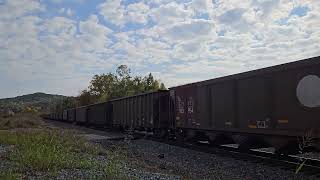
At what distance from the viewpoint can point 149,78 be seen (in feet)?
299

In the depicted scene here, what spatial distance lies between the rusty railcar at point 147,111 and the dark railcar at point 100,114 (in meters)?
5.91

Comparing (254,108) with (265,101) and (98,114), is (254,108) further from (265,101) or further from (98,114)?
(98,114)

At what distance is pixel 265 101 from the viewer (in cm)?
1388

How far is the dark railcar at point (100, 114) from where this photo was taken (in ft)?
138

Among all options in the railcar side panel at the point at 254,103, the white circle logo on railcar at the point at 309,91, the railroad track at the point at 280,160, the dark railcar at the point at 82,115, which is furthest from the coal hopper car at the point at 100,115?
the white circle logo on railcar at the point at 309,91

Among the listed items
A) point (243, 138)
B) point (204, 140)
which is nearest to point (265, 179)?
point (243, 138)

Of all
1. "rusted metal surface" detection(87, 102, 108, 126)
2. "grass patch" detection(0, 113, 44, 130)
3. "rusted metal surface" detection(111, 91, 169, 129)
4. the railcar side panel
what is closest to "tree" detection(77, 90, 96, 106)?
"grass patch" detection(0, 113, 44, 130)

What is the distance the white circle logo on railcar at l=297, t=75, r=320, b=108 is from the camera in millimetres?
11578

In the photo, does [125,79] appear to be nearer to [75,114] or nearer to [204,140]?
[75,114]

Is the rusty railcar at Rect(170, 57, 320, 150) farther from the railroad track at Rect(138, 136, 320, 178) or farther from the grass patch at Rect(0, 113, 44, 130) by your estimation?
the grass patch at Rect(0, 113, 44, 130)

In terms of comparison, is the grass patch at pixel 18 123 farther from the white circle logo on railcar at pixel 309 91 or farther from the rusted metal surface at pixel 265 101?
the white circle logo on railcar at pixel 309 91

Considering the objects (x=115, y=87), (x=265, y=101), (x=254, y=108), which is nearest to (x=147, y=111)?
(x=254, y=108)

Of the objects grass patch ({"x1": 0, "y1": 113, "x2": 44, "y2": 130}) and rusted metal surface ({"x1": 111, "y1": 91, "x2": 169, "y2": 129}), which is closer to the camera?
rusted metal surface ({"x1": 111, "y1": 91, "x2": 169, "y2": 129})

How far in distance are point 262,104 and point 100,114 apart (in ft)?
108
